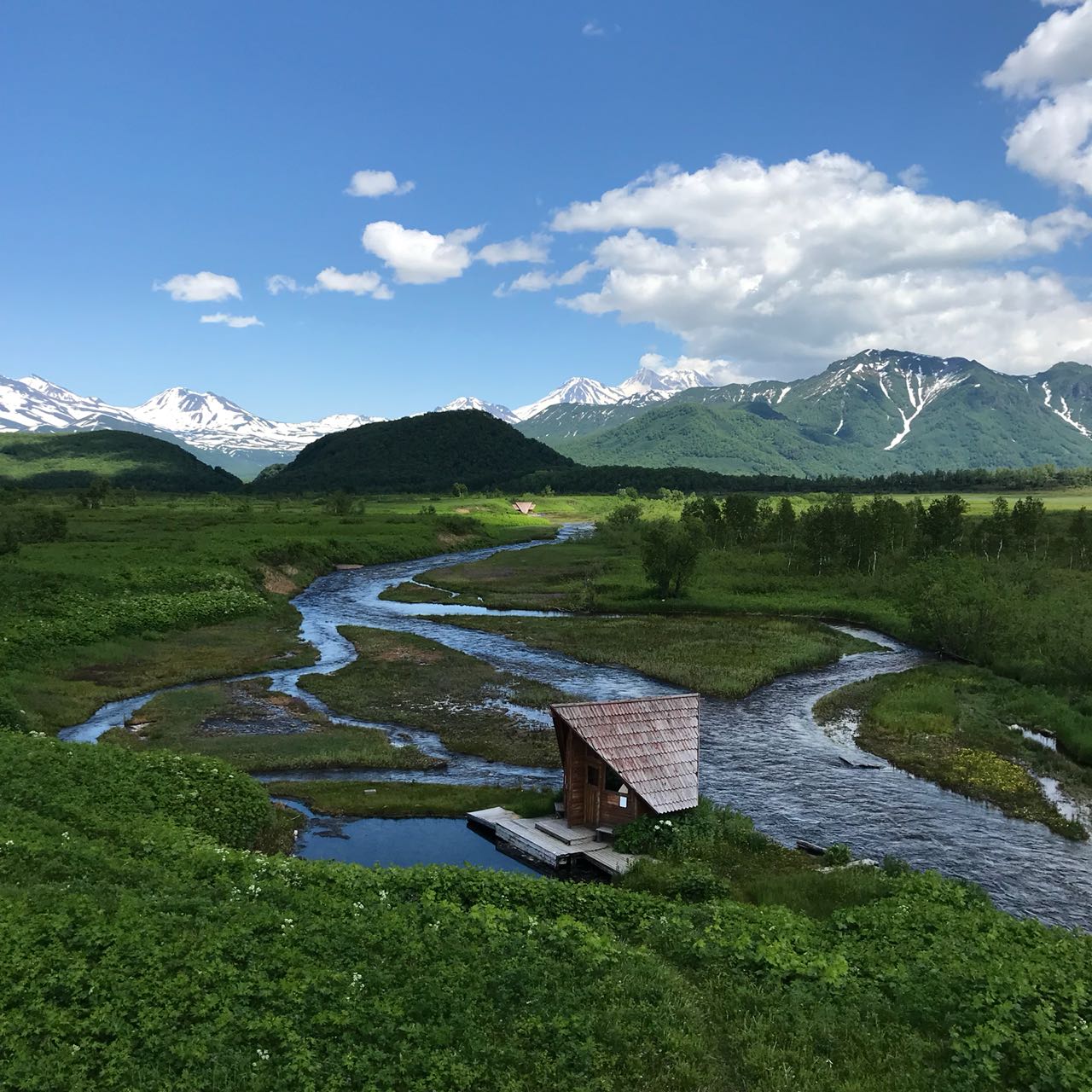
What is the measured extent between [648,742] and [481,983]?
652 inches

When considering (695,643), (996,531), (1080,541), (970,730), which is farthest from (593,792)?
(1080,541)

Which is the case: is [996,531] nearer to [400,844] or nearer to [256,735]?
[256,735]

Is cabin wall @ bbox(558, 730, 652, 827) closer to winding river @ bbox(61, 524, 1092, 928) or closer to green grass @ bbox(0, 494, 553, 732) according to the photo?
winding river @ bbox(61, 524, 1092, 928)

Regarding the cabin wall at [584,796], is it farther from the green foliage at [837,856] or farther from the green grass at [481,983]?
the green foliage at [837,856]

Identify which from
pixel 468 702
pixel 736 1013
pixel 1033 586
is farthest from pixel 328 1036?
pixel 1033 586

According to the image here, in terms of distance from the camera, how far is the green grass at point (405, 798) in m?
37.1

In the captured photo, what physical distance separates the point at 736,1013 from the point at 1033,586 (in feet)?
280

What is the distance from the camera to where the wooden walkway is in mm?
30656

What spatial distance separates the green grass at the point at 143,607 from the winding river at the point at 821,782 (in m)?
4.78

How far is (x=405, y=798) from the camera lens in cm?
3866

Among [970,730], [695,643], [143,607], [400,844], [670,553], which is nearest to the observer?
[400,844]

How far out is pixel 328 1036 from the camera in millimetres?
16156

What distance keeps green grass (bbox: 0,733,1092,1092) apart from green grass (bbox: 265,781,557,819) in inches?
467

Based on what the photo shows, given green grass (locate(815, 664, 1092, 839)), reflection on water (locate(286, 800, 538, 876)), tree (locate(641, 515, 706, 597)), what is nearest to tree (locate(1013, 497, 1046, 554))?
tree (locate(641, 515, 706, 597))
